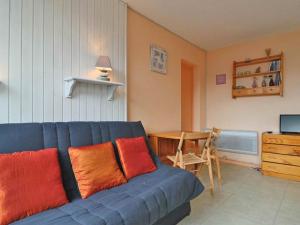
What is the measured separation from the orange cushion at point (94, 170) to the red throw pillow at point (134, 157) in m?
0.12

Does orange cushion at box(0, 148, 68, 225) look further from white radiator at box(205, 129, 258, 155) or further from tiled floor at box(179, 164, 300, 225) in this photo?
white radiator at box(205, 129, 258, 155)

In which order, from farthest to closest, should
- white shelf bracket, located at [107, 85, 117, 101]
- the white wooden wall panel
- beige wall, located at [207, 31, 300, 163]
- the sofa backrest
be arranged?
beige wall, located at [207, 31, 300, 163] → white shelf bracket, located at [107, 85, 117, 101] → the white wooden wall panel → the sofa backrest

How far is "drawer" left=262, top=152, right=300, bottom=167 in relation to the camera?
283 cm

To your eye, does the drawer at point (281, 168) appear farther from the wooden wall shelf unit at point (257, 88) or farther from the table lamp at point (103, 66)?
the table lamp at point (103, 66)

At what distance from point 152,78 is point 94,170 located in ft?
5.88

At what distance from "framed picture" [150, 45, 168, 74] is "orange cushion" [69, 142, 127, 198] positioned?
1694 mm

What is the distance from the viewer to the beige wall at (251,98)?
3232mm

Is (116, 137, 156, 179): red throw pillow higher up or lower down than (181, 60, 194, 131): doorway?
lower down

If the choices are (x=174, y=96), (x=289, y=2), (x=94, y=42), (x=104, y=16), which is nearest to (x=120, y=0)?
(x=104, y=16)

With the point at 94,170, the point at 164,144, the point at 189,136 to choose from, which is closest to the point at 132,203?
the point at 94,170

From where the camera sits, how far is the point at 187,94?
4297 millimetres

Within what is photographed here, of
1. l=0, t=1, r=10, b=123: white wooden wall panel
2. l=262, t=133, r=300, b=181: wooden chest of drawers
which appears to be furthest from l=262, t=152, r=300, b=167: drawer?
l=0, t=1, r=10, b=123: white wooden wall panel

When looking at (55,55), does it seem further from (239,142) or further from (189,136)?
(239,142)

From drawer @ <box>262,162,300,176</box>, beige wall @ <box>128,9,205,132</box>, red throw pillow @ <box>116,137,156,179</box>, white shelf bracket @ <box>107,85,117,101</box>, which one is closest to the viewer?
red throw pillow @ <box>116,137,156,179</box>
